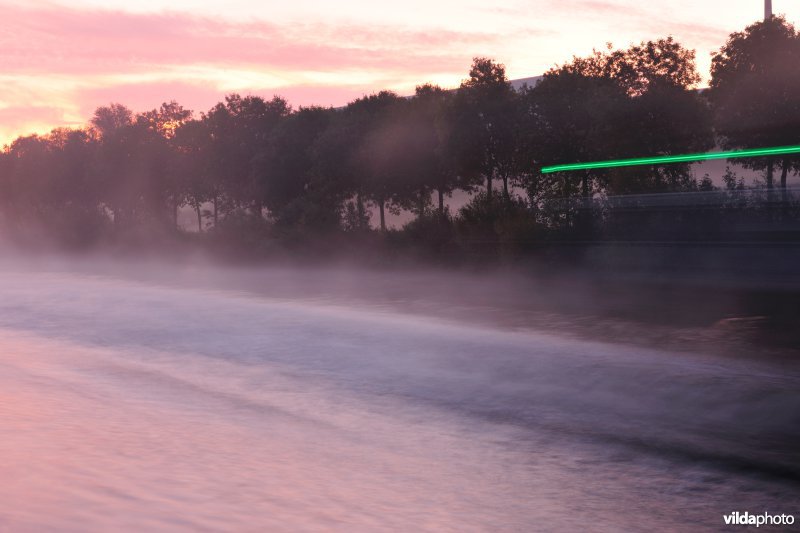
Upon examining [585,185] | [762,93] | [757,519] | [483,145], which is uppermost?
[762,93]

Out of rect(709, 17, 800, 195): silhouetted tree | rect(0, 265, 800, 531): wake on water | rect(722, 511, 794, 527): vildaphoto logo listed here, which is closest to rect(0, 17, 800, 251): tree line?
rect(709, 17, 800, 195): silhouetted tree

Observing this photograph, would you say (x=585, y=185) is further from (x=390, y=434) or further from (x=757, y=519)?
(x=757, y=519)

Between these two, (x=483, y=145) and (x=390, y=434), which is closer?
(x=390, y=434)

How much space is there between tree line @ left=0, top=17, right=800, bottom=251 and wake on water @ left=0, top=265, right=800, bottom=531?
6.84 metres

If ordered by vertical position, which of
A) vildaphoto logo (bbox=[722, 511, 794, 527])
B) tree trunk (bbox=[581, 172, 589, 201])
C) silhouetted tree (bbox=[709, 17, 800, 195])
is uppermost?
silhouetted tree (bbox=[709, 17, 800, 195])

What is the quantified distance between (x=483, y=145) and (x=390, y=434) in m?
26.5

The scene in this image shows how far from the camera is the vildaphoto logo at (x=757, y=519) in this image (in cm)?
514

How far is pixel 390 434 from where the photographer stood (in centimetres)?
750

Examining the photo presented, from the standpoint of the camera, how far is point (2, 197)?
82.8 meters

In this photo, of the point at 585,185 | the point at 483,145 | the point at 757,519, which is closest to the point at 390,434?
the point at 757,519

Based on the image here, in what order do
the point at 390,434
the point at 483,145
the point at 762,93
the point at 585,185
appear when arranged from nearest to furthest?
the point at 390,434 → the point at 585,185 → the point at 762,93 → the point at 483,145

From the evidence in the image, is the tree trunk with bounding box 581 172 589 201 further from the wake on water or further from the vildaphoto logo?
the vildaphoto logo

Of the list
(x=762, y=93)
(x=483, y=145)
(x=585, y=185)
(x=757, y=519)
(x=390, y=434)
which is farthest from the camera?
(x=483, y=145)

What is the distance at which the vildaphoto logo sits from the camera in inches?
203
